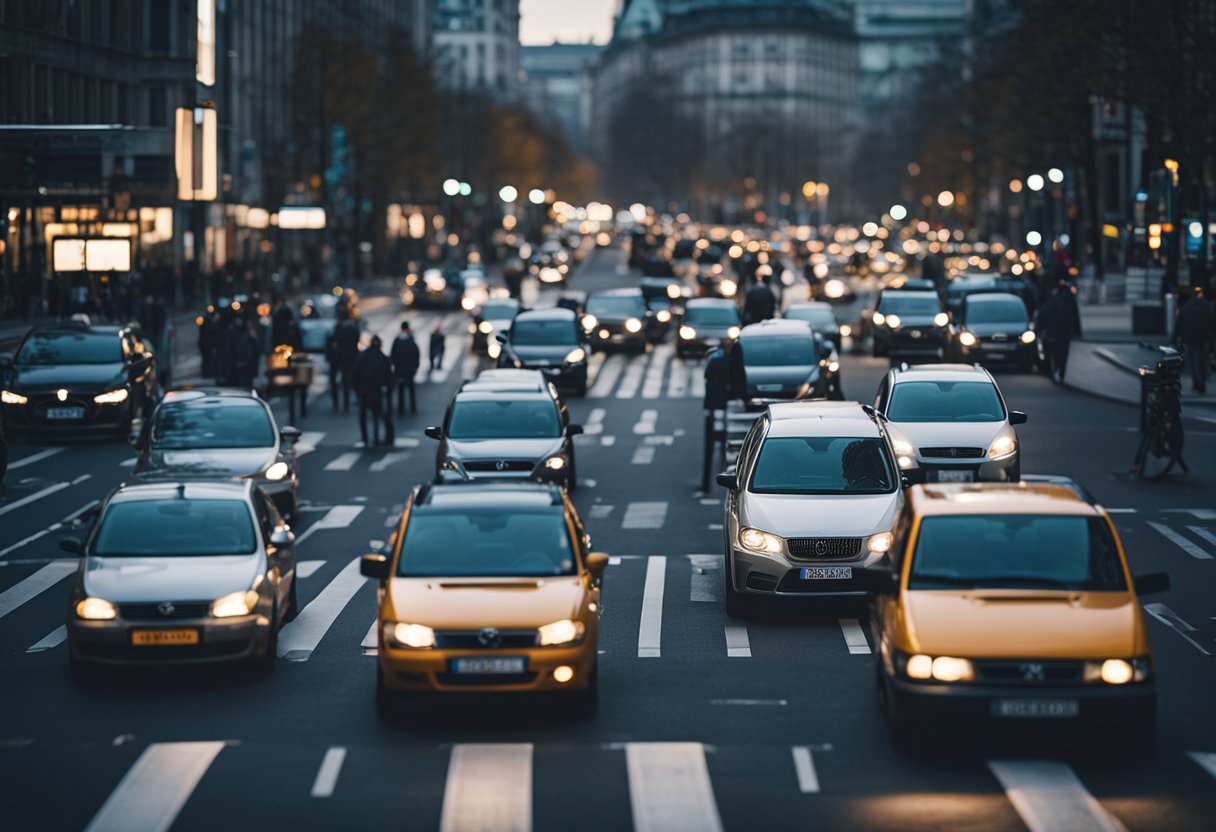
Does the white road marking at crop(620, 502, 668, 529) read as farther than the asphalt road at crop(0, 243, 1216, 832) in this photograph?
Yes

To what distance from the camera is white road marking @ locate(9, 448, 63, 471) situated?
109 feet

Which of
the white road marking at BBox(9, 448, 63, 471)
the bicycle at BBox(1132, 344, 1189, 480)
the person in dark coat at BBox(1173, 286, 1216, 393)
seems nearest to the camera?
the bicycle at BBox(1132, 344, 1189, 480)

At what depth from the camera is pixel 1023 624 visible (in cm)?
1352

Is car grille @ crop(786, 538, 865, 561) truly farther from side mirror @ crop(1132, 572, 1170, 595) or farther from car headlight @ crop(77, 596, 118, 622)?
car headlight @ crop(77, 596, 118, 622)

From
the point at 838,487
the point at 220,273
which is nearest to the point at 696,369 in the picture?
the point at 220,273

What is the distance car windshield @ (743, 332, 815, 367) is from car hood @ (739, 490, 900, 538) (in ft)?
56.7

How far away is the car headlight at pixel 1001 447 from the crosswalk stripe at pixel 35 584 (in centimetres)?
1042

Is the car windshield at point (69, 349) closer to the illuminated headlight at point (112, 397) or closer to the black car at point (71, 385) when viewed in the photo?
the black car at point (71, 385)

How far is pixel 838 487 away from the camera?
19.7 meters

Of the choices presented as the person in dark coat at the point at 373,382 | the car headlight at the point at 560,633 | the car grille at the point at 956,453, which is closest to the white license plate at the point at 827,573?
→ the car headlight at the point at 560,633

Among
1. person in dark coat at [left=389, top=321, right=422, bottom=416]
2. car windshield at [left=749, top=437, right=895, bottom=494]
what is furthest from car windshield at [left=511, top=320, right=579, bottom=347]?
car windshield at [left=749, top=437, right=895, bottom=494]

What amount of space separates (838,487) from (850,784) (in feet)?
22.5

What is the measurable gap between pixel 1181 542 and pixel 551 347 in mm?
22206

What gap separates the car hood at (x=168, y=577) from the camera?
16.2 m
